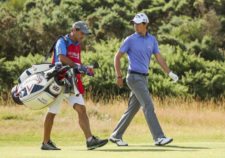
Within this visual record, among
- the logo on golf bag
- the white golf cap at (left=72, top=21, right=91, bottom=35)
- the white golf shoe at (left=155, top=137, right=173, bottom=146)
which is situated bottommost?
the white golf shoe at (left=155, top=137, right=173, bottom=146)

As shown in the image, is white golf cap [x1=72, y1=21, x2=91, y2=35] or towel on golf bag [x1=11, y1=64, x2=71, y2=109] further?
white golf cap [x1=72, y1=21, x2=91, y2=35]

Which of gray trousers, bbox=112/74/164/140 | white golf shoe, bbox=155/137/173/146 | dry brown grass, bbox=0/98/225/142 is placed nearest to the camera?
white golf shoe, bbox=155/137/173/146

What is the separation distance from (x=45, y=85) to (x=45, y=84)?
0.02 m

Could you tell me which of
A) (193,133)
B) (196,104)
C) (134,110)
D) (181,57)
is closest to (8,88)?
(181,57)

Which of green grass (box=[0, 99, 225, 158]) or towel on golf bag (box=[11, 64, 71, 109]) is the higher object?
towel on golf bag (box=[11, 64, 71, 109])

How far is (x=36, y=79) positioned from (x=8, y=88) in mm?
16141

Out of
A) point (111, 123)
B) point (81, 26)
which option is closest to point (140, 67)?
point (81, 26)

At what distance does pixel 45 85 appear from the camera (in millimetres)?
9820

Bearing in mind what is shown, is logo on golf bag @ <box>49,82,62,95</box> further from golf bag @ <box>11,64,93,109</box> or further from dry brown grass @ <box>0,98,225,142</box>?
dry brown grass @ <box>0,98,225,142</box>

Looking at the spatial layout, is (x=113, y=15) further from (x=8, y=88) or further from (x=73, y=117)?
(x=73, y=117)

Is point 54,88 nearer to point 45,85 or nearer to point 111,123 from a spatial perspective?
point 45,85

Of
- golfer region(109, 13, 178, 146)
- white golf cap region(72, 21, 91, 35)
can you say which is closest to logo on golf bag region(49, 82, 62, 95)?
white golf cap region(72, 21, 91, 35)

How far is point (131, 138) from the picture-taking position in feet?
47.3

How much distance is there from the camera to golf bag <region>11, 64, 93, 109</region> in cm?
981
